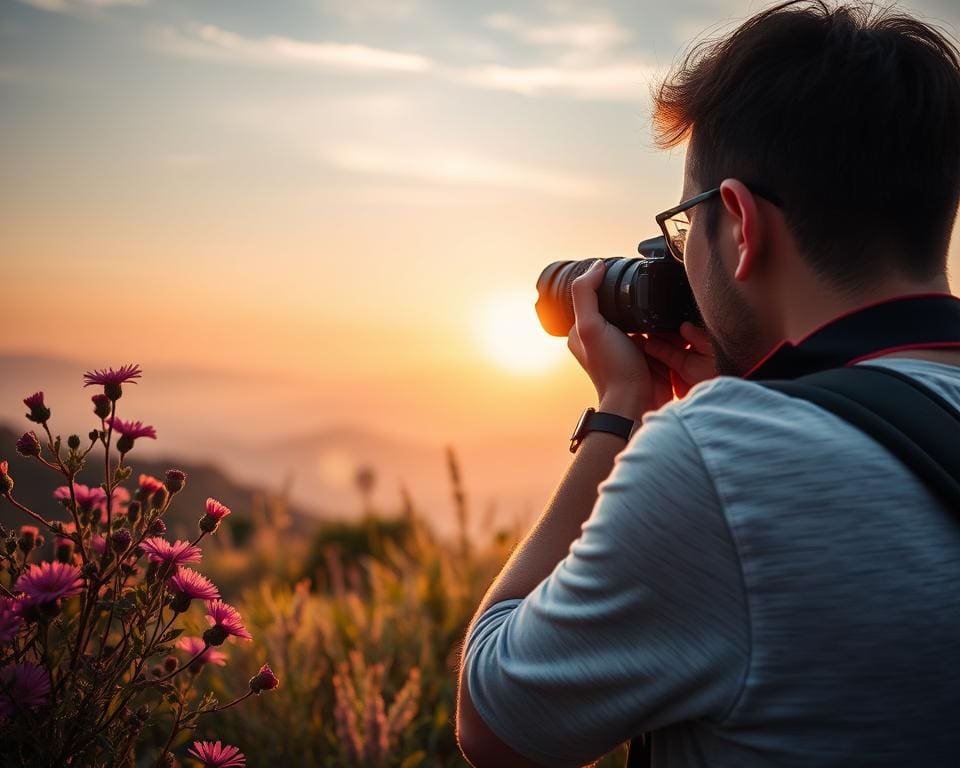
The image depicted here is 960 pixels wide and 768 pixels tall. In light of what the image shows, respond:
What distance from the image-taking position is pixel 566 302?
82.8 inches

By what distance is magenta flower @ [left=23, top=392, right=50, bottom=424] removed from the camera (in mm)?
1403

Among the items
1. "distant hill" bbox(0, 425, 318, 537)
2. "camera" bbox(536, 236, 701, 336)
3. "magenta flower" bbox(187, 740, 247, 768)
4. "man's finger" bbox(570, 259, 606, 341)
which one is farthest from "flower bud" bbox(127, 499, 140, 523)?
"distant hill" bbox(0, 425, 318, 537)

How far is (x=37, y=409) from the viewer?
1.41m

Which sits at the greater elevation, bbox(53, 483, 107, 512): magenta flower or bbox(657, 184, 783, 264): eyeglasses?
bbox(657, 184, 783, 264): eyeglasses

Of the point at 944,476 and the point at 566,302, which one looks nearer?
the point at 944,476

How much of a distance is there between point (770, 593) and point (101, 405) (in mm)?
1016

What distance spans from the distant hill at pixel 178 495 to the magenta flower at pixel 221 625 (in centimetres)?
278

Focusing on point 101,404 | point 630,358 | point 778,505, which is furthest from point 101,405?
point 778,505

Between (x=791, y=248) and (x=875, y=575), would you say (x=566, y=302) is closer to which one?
(x=791, y=248)

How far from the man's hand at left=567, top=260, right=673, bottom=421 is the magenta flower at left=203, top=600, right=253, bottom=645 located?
2.16ft

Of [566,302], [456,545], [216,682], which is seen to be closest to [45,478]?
[456,545]

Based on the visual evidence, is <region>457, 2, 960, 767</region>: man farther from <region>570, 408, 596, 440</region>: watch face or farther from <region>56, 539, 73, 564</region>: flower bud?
<region>56, 539, 73, 564</region>: flower bud

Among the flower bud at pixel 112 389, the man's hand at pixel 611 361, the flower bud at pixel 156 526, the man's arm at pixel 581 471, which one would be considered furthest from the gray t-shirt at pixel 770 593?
the flower bud at pixel 112 389

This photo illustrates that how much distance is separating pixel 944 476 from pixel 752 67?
25.4 inches
